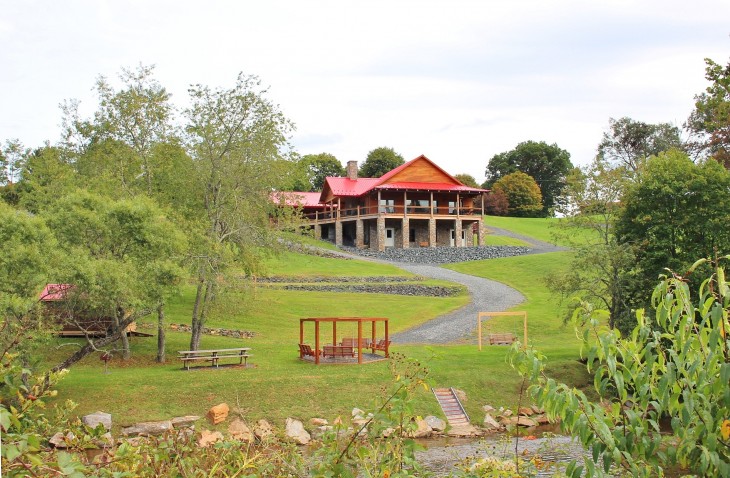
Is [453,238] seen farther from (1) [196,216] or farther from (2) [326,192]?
(1) [196,216]

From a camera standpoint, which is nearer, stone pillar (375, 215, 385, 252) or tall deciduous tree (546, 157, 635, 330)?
tall deciduous tree (546, 157, 635, 330)

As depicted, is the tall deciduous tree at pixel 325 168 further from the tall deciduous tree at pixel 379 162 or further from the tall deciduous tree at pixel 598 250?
the tall deciduous tree at pixel 598 250

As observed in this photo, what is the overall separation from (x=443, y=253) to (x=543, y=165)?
43.4 metres

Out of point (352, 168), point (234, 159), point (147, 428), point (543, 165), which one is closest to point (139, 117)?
point (234, 159)

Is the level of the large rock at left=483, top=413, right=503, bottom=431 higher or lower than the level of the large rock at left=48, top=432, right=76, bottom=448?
lower

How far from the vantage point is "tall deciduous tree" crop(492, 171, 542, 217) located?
91.9 metres

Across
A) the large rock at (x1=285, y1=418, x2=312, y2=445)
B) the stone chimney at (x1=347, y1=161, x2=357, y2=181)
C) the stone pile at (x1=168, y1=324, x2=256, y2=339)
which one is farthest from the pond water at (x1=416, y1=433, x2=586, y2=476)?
the stone chimney at (x1=347, y1=161, x2=357, y2=181)

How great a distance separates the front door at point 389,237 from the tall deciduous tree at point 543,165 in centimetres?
3752

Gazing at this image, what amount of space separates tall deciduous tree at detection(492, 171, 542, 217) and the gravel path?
2322 centimetres

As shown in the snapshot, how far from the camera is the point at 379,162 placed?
9400cm

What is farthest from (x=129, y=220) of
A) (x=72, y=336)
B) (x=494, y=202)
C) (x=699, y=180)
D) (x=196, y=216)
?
(x=494, y=202)

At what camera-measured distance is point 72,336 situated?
28953mm

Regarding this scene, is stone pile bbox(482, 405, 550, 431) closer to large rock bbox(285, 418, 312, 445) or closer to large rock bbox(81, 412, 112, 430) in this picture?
large rock bbox(285, 418, 312, 445)

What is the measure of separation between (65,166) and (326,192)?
4118 centimetres
